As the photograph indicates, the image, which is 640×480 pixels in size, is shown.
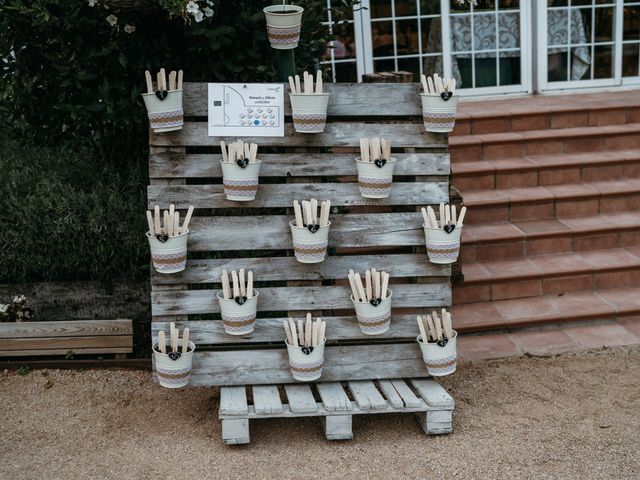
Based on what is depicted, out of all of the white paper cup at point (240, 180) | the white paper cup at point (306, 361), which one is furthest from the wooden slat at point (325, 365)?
the white paper cup at point (240, 180)

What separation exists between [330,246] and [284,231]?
0.83ft

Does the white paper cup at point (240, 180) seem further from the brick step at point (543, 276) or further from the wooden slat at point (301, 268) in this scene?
the brick step at point (543, 276)

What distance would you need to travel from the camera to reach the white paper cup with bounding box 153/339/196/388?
421cm

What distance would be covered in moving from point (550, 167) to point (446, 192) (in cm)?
243

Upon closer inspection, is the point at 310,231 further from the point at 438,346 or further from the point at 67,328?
the point at 67,328

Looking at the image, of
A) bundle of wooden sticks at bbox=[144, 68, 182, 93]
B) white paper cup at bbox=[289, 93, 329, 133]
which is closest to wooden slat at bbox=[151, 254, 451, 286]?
white paper cup at bbox=[289, 93, 329, 133]

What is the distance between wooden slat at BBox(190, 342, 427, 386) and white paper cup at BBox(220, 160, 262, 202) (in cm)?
81

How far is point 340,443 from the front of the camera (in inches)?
170

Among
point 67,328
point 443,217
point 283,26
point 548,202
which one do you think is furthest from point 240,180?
point 548,202

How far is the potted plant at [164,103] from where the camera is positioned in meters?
4.24

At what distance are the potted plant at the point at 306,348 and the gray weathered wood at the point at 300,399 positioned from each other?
8 cm

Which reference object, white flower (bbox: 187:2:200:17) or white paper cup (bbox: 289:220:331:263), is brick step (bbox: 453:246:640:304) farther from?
white flower (bbox: 187:2:200:17)

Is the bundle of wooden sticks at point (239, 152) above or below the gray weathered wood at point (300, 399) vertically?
above

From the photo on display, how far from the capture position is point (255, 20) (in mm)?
4793
